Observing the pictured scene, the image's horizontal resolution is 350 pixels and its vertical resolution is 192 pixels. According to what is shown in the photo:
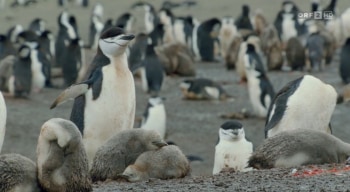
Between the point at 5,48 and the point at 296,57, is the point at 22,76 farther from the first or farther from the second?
the point at 296,57

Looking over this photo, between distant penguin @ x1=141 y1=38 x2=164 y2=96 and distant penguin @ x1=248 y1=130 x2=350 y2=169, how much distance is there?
36.3 ft

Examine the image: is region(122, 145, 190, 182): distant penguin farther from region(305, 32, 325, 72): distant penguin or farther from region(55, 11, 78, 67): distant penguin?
region(55, 11, 78, 67): distant penguin

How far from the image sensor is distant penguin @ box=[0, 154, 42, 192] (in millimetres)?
6676

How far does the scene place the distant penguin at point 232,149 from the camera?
33.5 feet

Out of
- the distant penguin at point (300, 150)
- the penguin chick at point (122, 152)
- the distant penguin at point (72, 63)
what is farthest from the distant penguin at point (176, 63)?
the penguin chick at point (122, 152)

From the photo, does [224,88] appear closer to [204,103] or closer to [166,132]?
[204,103]

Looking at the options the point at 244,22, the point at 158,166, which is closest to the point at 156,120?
the point at 158,166

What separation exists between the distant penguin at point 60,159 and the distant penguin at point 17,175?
0.07 m

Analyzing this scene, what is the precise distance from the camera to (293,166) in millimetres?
8148

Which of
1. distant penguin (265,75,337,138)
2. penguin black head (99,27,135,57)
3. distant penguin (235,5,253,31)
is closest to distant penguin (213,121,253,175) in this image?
distant penguin (265,75,337,138)

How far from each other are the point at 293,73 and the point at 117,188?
49.8ft

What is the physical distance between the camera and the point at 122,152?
8109 mm

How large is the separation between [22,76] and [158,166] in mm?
11231

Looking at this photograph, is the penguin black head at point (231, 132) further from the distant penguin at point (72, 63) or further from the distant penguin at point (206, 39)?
the distant penguin at point (206, 39)
